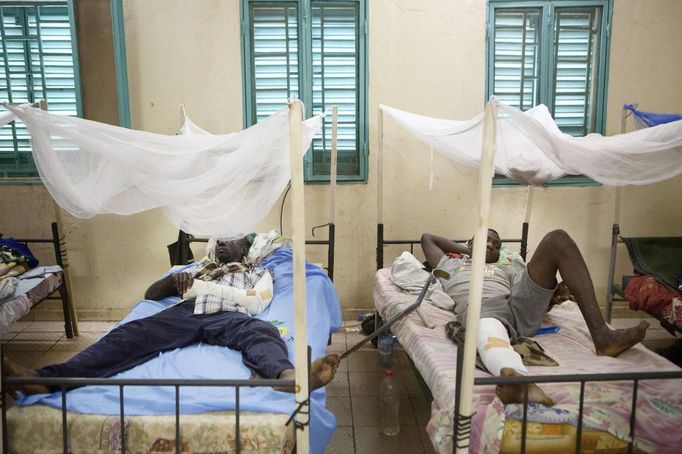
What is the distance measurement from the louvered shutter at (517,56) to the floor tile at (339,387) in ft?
8.85

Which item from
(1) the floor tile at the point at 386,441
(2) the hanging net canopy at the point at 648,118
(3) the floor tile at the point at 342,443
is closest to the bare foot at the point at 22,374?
(3) the floor tile at the point at 342,443

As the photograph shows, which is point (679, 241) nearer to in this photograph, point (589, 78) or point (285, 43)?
point (589, 78)

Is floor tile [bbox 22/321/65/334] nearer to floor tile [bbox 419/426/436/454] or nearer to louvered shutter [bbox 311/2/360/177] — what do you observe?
louvered shutter [bbox 311/2/360/177]

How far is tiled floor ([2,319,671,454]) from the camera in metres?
2.67

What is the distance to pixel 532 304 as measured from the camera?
265 cm

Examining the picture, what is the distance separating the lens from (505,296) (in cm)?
288

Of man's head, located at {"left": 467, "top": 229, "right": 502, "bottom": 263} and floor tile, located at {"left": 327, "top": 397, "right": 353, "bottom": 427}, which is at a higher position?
man's head, located at {"left": 467, "top": 229, "right": 502, "bottom": 263}

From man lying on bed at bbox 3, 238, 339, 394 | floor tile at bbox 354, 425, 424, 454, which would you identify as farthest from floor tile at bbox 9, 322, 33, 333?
floor tile at bbox 354, 425, 424, 454

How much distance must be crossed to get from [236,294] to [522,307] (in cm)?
164

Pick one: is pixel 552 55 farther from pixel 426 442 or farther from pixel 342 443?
pixel 342 443

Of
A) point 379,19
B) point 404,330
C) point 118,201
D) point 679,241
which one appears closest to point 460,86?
point 379,19

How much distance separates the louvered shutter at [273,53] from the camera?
4129mm

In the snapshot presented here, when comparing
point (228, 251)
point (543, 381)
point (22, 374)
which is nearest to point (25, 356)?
point (228, 251)

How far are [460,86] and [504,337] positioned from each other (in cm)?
258
